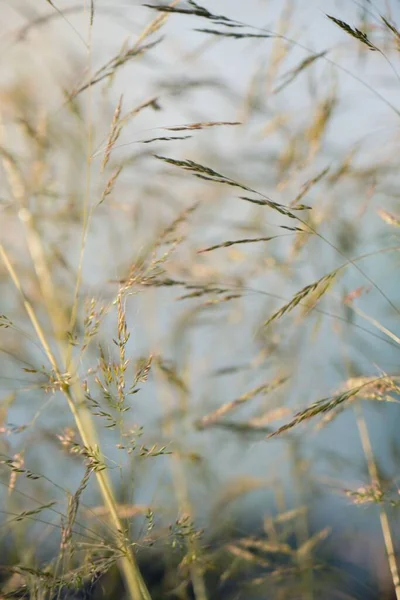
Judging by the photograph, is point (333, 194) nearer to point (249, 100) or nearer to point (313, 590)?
point (249, 100)

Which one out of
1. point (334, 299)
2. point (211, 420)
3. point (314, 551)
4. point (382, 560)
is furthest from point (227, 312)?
point (382, 560)

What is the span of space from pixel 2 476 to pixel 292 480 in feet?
2.00

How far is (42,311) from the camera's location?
1160mm

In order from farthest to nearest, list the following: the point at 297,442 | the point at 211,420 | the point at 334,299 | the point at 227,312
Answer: the point at 227,312
the point at 297,442
the point at 334,299
the point at 211,420

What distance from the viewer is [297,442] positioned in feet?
4.09

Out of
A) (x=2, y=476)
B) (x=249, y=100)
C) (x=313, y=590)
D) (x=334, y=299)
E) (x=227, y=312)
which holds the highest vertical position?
(x=249, y=100)

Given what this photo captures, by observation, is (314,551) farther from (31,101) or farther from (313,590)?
(31,101)

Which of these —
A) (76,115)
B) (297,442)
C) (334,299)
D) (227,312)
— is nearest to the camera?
(76,115)

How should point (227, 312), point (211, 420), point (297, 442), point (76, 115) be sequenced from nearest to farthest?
point (76, 115) → point (211, 420) → point (297, 442) → point (227, 312)

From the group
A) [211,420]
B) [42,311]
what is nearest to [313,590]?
[211,420]

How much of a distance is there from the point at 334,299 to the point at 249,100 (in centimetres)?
Answer: 40

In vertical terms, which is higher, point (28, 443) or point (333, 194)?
point (333, 194)

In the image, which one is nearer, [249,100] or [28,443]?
[28,443]

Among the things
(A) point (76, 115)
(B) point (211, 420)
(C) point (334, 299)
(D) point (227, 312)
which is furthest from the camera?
(D) point (227, 312)
